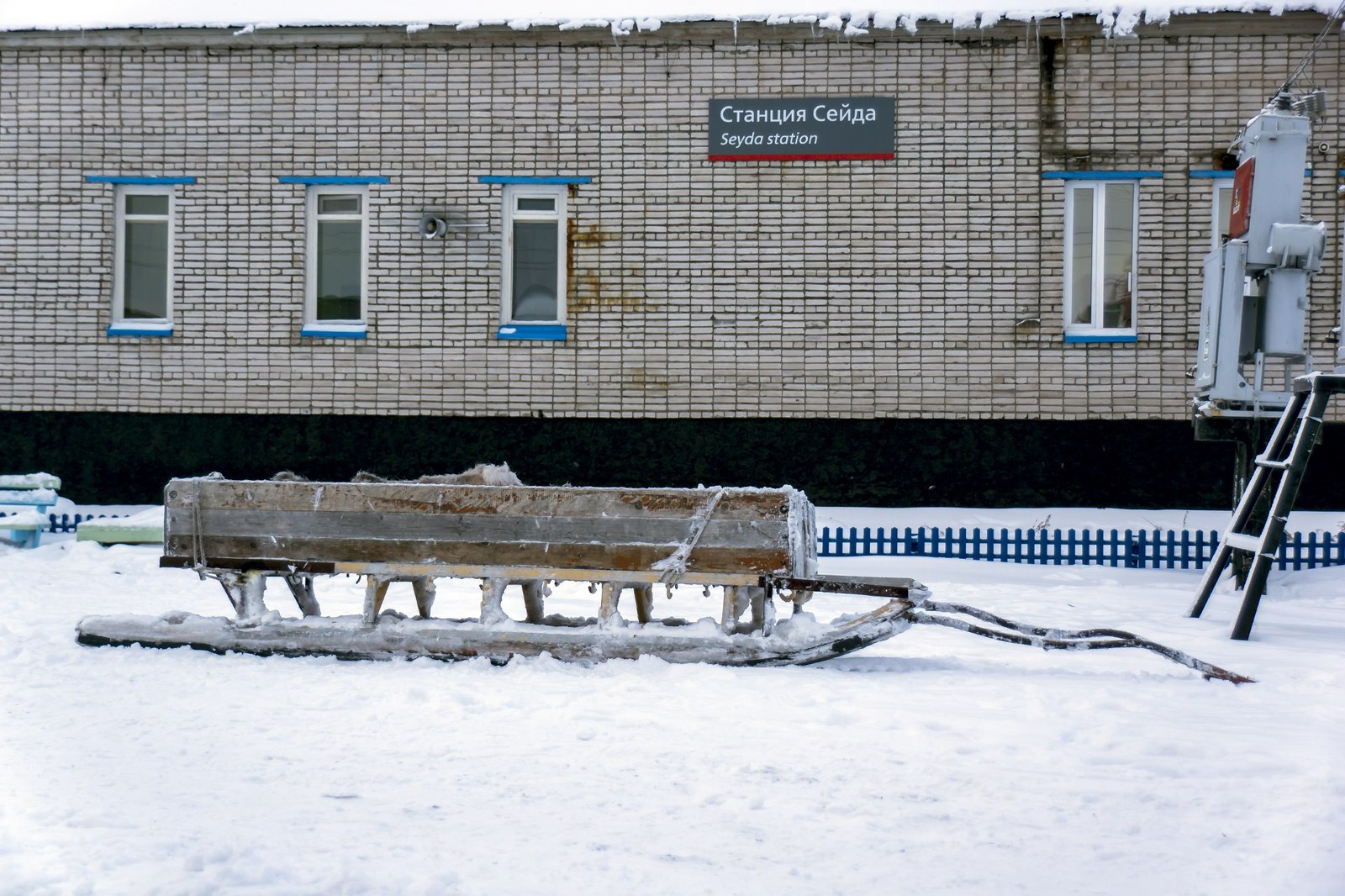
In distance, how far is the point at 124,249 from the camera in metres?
13.7

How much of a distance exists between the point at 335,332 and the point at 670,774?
10203 millimetres

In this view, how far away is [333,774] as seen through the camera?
13.7ft

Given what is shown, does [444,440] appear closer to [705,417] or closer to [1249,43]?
[705,417]

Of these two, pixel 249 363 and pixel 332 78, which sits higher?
Result: pixel 332 78

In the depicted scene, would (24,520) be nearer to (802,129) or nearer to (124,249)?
(124,249)

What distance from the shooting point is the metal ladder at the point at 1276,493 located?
24.3ft

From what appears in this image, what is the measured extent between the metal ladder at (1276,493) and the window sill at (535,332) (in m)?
7.42

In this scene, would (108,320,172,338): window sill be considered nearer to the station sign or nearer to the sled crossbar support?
the station sign

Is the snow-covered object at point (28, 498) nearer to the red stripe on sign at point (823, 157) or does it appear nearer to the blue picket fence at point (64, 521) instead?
the blue picket fence at point (64, 521)

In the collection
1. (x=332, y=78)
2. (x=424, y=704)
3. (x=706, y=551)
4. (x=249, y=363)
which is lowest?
(x=424, y=704)

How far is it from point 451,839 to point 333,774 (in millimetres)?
878

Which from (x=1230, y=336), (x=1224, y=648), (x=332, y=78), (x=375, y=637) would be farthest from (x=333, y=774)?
(x=332, y=78)

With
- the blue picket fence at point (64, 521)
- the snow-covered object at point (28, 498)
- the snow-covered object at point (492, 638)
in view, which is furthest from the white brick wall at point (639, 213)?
the snow-covered object at point (492, 638)

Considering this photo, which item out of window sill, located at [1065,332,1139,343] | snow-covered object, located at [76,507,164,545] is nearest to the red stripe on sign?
window sill, located at [1065,332,1139,343]
